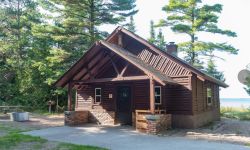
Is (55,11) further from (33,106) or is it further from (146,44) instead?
(146,44)

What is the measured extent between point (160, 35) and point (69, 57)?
3051 centimetres

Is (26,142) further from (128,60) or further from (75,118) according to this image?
(128,60)

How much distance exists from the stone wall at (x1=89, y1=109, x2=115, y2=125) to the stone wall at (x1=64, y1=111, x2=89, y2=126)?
1.35 feet

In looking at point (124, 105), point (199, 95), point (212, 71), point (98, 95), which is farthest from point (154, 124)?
point (212, 71)

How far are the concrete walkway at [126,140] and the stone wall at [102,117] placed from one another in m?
2.90

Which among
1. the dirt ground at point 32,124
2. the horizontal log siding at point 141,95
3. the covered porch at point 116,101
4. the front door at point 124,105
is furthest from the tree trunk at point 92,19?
the horizontal log siding at point 141,95

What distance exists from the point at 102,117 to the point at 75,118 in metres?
1.87

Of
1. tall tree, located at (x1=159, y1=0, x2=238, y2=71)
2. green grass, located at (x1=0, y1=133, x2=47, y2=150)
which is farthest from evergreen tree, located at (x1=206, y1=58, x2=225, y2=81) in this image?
green grass, located at (x1=0, y1=133, x2=47, y2=150)

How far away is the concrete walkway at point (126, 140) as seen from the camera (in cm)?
1073

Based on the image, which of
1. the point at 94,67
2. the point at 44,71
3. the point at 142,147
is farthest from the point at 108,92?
the point at 44,71

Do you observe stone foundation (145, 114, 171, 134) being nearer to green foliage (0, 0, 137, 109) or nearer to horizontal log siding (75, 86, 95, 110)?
horizontal log siding (75, 86, 95, 110)

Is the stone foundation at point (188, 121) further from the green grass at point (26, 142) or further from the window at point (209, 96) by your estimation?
the green grass at point (26, 142)

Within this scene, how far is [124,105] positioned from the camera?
18.7 metres

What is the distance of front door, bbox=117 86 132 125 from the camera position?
717 inches
